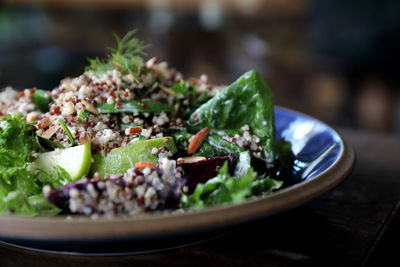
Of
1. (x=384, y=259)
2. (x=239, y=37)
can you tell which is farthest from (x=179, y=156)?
(x=239, y=37)

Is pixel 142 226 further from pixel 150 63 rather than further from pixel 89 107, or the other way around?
pixel 150 63

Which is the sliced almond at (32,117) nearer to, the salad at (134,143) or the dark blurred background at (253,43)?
the salad at (134,143)

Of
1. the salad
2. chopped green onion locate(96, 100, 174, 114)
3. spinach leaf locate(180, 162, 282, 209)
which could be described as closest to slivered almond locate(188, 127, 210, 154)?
the salad

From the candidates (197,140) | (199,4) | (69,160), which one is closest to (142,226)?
(69,160)

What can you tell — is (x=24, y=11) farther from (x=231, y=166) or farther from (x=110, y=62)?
(x=231, y=166)

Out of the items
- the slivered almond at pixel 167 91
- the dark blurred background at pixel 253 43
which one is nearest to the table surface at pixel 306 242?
the slivered almond at pixel 167 91

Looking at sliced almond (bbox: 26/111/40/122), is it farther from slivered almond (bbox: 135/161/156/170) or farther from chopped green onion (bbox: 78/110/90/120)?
slivered almond (bbox: 135/161/156/170)

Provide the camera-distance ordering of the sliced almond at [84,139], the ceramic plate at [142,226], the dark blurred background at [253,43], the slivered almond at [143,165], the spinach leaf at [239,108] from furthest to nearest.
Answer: the dark blurred background at [253,43] < the spinach leaf at [239,108] < the sliced almond at [84,139] < the slivered almond at [143,165] < the ceramic plate at [142,226]
